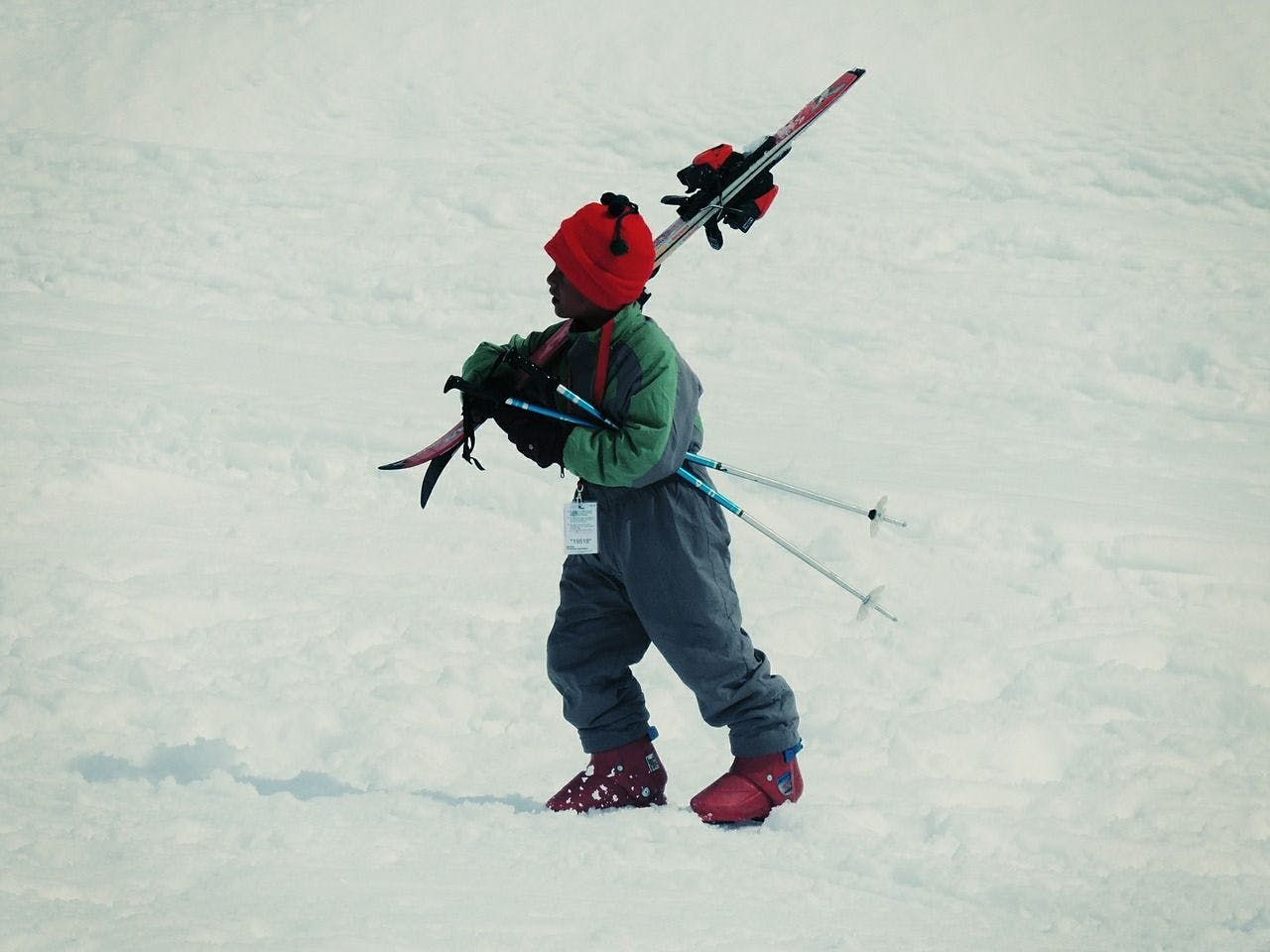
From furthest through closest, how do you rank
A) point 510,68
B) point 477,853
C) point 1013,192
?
point 510,68 → point 1013,192 → point 477,853

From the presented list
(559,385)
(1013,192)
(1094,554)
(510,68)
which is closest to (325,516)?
(559,385)

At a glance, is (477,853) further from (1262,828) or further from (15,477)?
(15,477)

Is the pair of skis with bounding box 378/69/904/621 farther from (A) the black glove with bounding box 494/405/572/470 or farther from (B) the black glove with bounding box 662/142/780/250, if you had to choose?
(A) the black glove with bounding box 494/405/572/470

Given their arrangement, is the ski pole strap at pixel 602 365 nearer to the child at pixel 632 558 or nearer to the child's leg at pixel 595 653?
the child at pixel 632 558

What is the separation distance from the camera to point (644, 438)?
10.3 feet

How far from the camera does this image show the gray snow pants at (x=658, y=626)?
333 cm

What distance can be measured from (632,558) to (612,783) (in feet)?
2.15

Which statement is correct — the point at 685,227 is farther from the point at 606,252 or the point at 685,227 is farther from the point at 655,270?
the point at 606,252

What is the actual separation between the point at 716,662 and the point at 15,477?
359 cm

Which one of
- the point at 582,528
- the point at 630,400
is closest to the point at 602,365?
the point at 630,400

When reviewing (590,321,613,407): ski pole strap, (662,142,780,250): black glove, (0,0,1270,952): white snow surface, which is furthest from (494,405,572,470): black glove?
(0,0,1270,952): white snow surface

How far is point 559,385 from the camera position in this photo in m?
3.26

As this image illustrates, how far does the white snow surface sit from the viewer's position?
304 centimetres

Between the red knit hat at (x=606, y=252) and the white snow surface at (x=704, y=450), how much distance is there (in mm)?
1286
